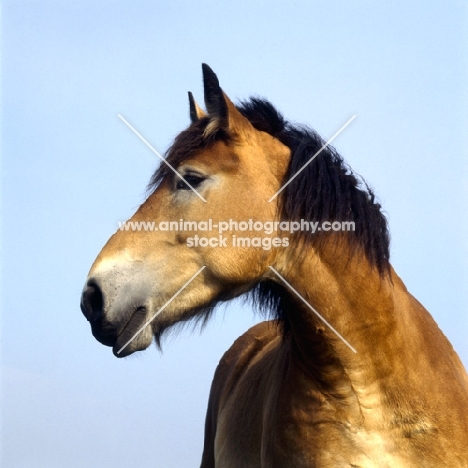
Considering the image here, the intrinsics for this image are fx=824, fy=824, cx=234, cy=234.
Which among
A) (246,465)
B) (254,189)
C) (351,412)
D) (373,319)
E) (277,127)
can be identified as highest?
(277,127)

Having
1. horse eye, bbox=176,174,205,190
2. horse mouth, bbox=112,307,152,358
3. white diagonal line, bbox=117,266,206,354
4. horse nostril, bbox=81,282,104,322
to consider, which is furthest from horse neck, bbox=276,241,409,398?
horse nostril, bbox=81,282,104,322

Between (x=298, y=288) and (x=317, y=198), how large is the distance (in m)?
0.55

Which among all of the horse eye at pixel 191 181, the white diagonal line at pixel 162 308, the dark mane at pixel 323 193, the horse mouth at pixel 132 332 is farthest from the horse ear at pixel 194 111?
the horse mouth at pixel 132 332

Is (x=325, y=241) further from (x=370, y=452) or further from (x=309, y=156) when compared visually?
(x=370, y=452)

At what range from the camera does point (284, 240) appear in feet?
16.0

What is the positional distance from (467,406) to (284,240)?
4.74 feet

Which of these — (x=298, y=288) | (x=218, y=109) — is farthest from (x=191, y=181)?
(x=298, y=288)

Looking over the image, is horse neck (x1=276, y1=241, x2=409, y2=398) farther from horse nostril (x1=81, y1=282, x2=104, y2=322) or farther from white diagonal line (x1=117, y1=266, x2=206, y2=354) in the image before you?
horse nostril (x1=81, y1=282, x2=104, y2=322)

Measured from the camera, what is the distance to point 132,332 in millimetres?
4688

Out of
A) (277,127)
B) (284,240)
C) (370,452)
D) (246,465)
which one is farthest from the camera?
(246,465)

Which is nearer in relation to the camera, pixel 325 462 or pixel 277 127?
pixel 325 462

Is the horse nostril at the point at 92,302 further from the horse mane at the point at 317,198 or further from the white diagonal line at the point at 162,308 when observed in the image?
the horse mane at the point at 317,198

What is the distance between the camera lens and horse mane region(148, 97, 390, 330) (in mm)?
4914

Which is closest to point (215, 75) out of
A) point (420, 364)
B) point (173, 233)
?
point (173, 233)
